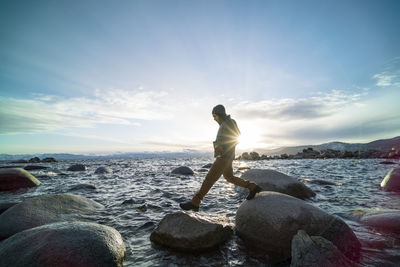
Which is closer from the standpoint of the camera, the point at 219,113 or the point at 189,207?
the point at 189,207

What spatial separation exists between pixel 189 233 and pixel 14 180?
12598 millimetres

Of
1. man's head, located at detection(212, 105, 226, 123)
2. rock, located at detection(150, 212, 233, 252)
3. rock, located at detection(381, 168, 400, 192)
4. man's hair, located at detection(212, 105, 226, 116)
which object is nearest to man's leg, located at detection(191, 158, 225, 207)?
rock, located at detection(150, 212, 233, 252)

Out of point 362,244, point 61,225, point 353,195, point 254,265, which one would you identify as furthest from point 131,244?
point 353,195

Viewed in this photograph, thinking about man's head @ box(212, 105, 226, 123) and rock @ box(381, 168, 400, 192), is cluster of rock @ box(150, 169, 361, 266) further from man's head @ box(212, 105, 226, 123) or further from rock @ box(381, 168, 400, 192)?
rock @ box(381, 168, 400, 192)

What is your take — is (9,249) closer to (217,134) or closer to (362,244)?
(217,134)

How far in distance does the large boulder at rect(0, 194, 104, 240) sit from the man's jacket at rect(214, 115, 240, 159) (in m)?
4.61

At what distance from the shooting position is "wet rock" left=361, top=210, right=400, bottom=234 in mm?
4603

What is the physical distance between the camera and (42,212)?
520 centimetres

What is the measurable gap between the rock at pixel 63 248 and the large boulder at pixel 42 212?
1578mm

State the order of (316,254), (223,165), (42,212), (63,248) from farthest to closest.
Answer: (223,165)
(42,212)
(63,248)
(316,254)

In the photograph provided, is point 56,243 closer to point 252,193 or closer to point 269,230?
point 269,230

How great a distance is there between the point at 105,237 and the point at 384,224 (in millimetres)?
Result: 6485

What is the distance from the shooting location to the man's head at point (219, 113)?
5660 mm

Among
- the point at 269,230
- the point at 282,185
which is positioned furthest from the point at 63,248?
the point at 282,185
